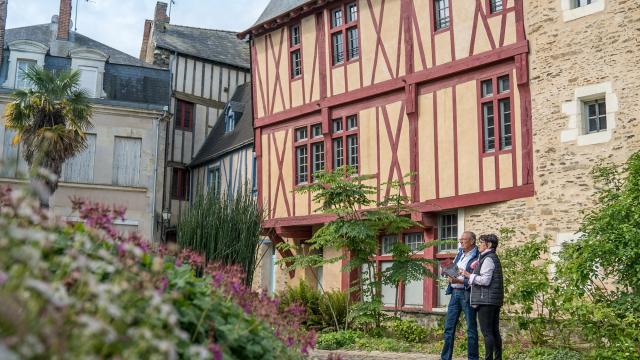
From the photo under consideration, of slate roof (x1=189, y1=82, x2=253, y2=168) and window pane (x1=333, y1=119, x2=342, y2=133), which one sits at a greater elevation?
slate roof (x1=189, y1=82, x2=253, y2=168)

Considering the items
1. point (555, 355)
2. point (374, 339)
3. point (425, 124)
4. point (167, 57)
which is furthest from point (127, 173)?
point (555, 355)

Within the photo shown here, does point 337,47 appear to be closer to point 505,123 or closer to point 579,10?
point 505,123

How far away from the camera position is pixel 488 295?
22.9 feet

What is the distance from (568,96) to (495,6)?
226 centimetres

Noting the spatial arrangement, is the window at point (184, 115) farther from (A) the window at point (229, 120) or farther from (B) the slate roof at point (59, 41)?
(B) the slate roof at point (59, 41)

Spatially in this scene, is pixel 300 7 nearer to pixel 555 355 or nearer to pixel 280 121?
pixel 280 121

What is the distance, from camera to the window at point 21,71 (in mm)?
18891

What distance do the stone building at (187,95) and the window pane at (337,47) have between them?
727cm

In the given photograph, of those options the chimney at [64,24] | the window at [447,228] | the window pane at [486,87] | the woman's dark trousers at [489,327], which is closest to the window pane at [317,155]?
the window at [447,228]

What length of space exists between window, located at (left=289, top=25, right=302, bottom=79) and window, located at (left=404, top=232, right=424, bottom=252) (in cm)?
450

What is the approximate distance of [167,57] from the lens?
22.1 metres

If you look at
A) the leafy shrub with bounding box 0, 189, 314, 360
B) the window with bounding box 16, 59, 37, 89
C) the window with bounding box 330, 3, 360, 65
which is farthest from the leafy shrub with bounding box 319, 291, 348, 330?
the window with bounding box 16, 59, 37, 89

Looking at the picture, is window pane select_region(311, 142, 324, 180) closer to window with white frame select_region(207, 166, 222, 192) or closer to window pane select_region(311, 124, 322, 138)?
window pane select_region(311, 124, 322, 138)

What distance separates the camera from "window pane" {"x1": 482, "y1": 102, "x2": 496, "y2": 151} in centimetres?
1194
